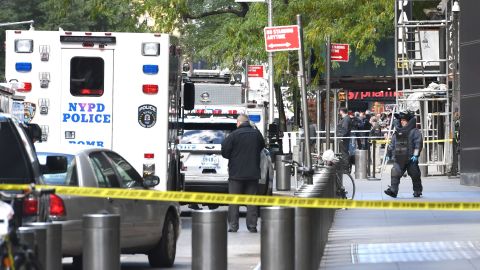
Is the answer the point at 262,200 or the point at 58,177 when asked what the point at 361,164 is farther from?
the point at 262,200

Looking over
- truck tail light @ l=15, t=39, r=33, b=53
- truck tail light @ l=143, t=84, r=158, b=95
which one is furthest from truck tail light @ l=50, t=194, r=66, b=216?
truck tail light @ l=15, t=39, r=33, b=53

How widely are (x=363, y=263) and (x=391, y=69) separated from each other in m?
30.0

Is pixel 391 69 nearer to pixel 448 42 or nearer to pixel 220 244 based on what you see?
pixel 448 42

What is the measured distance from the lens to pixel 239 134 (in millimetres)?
19547

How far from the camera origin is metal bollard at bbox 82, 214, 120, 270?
1022cm

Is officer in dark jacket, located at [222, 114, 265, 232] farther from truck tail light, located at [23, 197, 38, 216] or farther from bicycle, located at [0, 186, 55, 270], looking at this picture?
bicycle, located at [0, 186, 55, 270]

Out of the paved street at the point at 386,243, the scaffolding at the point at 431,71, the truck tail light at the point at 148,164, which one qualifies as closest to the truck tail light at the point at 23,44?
the truck tail light at the point at 148,164

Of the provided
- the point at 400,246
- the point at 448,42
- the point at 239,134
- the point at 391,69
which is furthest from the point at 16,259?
the point at 391,69

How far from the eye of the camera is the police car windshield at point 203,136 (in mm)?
23719

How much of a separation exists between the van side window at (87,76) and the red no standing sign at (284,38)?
6.40 m

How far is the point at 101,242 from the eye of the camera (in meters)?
10.2

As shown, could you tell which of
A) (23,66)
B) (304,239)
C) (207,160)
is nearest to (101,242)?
(304,239)

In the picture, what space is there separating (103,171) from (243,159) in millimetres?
5892

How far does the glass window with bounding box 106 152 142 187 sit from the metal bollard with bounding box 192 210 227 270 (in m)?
3.56
